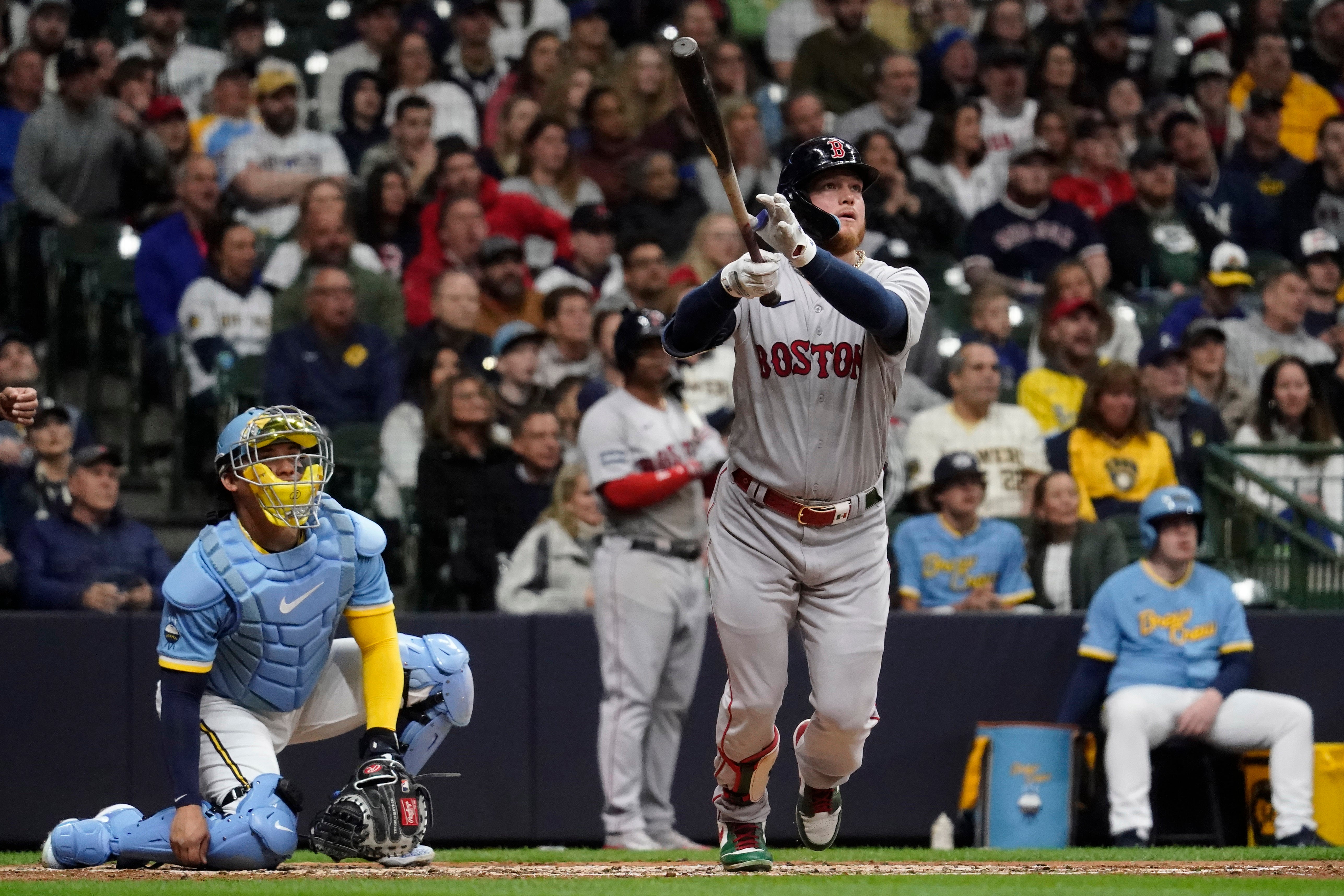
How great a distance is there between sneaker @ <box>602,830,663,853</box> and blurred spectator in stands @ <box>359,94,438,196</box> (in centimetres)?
469

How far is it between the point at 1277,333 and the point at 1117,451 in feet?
6.81

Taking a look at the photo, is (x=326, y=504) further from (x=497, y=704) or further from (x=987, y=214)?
(x=987, y=214)

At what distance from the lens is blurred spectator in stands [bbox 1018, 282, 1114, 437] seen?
894 centimetres

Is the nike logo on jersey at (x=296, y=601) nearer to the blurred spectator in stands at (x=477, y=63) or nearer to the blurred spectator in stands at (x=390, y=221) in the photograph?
the blurred spectator in stands at (x=390, y=221)

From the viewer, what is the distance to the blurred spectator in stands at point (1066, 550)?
782cm

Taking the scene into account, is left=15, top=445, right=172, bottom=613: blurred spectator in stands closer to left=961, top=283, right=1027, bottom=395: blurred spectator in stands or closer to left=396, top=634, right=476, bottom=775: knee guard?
left=396, top=634, right=476, bottom=775: knee guard

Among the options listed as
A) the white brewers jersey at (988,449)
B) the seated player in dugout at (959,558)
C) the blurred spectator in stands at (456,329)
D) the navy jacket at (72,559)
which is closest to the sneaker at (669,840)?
the seated player in dugout at (959,558)

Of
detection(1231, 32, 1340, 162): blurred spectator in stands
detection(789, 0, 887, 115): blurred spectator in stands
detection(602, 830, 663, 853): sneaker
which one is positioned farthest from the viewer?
detection(1231, 32, 1340, 162): blurred spectator in stands

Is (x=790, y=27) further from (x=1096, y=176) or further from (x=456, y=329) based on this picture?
(x=456, y=329)

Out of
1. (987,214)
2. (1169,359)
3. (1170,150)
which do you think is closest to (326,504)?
(1169,359)

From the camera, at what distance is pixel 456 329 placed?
8805 millimetres

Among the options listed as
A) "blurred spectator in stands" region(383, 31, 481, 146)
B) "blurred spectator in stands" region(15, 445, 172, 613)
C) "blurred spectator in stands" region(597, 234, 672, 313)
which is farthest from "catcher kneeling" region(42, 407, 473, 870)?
"blurred spectator in stands" region(383, 31, 481, 146)

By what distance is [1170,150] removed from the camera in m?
11.4

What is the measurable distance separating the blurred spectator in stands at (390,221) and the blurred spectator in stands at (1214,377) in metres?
4.18
